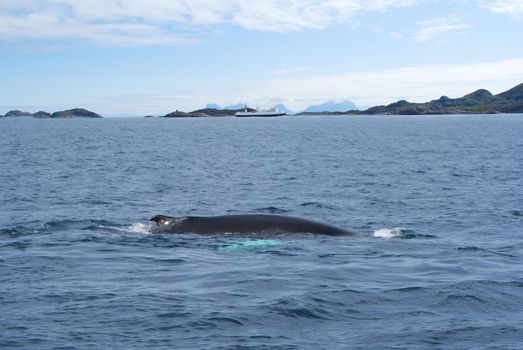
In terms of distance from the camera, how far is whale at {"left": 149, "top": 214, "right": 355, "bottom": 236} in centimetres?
2155

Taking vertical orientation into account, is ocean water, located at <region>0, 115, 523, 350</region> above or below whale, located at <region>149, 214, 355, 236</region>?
below

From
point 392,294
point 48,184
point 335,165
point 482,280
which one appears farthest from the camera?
point 335,165

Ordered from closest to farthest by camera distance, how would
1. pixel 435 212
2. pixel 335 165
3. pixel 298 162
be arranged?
pixel 435 212, pixel 335 165, pixel 298 162

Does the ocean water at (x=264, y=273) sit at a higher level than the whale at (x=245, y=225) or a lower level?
lower

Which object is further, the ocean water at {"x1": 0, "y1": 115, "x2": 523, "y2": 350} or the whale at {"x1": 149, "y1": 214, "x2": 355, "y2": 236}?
the whale at {"x1": 149, "y1": 214, "x2": 355, "y2": 236}

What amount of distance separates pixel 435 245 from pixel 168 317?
10604 mm

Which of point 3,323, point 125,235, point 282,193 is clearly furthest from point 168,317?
point 282,193

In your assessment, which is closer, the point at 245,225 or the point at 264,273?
the point at 264,273

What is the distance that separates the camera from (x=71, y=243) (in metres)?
21.1

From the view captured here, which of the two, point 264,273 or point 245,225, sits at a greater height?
point 245,225

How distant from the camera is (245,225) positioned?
853 inches

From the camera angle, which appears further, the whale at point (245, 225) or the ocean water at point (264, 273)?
the whale at point (245, 225)

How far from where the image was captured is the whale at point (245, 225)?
2155 cm

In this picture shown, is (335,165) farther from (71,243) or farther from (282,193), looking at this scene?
(71,243)
